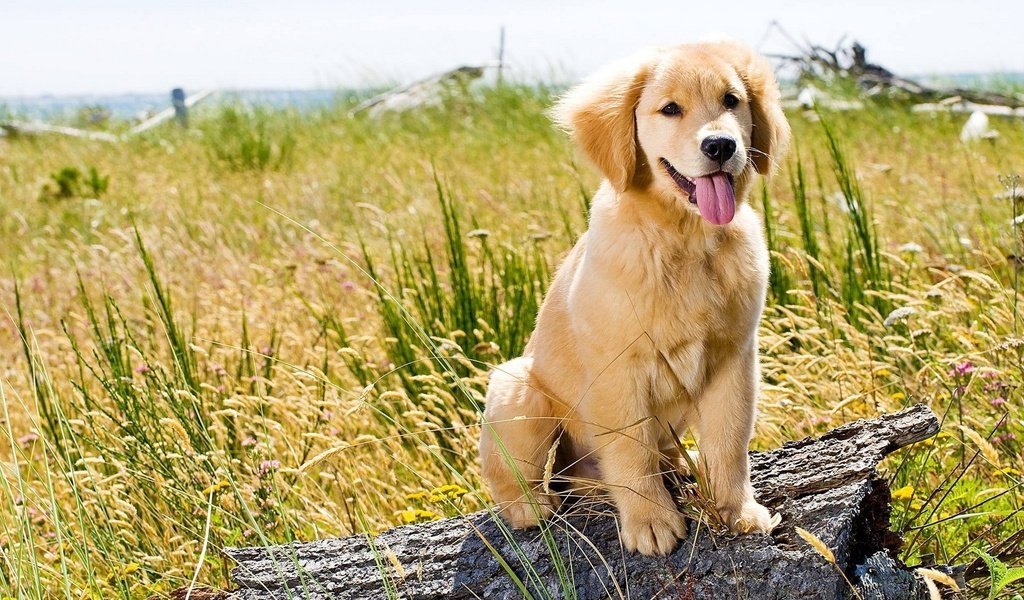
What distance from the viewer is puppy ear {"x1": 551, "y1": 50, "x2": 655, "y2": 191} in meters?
2.42

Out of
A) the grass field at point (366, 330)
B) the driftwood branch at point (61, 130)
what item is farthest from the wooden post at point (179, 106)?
the grass field at point (366, 330)

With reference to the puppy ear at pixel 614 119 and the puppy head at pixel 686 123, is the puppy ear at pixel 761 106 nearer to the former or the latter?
the puppy head at pixel 686 123

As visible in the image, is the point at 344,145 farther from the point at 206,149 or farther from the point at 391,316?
the point at 391,316

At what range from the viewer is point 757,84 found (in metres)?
2.48

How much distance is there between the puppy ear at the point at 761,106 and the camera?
97.5 inches

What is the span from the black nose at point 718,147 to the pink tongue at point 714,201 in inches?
1.9

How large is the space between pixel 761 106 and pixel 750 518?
1.00m

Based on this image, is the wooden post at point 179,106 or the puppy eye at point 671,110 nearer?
A: the puppy eye at point 671,110

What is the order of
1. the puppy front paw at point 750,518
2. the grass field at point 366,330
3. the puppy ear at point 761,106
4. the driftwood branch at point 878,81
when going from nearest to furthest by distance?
1. the puppy front paw at point 750,518
2. the puppy ear at point 761,106
3. the grass field at point 366,330
4. the driftwood branch at point 878,81

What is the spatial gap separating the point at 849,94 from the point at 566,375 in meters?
9.06

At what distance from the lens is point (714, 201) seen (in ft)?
7.46

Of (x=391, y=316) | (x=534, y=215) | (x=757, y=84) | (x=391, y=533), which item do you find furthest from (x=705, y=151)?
(x=534, y=215)

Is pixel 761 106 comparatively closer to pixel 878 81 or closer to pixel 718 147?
pixel 718 147

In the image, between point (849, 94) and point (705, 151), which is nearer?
point (705, 151)
